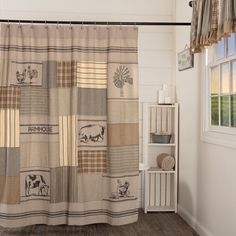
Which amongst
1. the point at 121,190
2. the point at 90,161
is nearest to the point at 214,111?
the point at 121,190

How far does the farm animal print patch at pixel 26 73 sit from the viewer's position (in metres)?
3.25

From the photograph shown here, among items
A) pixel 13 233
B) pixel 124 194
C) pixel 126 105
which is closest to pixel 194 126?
pixel 126 105

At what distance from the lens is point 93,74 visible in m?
3.33

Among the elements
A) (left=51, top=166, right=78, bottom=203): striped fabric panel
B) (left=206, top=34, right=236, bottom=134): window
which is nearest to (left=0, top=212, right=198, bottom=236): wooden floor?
(left=51, top=166, right=78, bottom=203): striped fabric panel

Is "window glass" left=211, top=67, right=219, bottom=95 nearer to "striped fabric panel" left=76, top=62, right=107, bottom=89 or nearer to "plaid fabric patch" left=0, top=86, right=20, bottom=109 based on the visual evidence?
"striped fabric panel" left=76, top=62, right=107, bottom=89

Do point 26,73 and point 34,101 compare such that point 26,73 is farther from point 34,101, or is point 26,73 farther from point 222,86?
point 222,86

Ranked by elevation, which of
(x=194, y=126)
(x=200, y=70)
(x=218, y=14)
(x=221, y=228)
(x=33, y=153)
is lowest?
(x=221, y=228)

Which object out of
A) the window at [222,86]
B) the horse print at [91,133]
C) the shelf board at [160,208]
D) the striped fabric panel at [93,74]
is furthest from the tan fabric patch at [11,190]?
the window at [222,86]

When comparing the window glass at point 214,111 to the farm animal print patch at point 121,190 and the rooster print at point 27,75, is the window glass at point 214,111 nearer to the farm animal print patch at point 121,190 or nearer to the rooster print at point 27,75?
the farm animal print patch at point 121,190

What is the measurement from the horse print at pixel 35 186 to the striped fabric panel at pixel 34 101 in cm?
60

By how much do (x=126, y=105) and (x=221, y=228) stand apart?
4.43 feet

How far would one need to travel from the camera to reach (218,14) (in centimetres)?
256

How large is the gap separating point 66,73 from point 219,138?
150 cm

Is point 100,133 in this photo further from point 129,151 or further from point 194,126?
point 194,126
